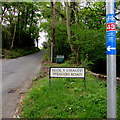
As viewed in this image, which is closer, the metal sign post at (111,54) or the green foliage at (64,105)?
the metal sign post at (111,54)

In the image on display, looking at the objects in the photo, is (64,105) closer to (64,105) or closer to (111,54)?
(64,105)

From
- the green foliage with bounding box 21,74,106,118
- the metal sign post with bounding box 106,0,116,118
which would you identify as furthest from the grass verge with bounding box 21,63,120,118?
the metal sign post with bounding box 106,0,116,118

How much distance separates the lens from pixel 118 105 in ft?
11.0

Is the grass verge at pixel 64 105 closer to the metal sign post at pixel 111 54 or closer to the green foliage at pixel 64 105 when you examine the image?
the green foliage at pixel 64 105

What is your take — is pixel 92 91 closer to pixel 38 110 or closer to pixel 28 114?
pixel 38 110

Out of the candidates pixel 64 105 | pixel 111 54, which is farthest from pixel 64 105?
pixel 111 54

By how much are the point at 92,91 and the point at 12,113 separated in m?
2.62

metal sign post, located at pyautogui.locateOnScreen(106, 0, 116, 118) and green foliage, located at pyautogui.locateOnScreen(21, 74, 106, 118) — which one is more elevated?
metal sign post, located at pyautogui.locateOnScreen(106, 0, 116, 118)

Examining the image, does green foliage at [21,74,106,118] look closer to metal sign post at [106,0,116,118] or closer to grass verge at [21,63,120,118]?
grass verge at [21,63,120,118]

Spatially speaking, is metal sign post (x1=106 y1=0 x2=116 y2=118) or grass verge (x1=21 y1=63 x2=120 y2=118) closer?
metal sign post (x1=106 y1=0 x2=116 y2=118)

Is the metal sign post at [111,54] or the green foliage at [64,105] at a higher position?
the metal sign post at [111,54]

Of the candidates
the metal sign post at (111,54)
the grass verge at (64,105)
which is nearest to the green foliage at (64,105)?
the grass verge at (64,105)

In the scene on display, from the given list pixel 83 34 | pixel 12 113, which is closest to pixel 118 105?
pixel 12 113

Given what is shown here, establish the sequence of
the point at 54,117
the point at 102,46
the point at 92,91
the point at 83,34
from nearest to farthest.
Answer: the point at 54,117 → the point at 92,91 → the point at 102,46 → the point at 83,34
